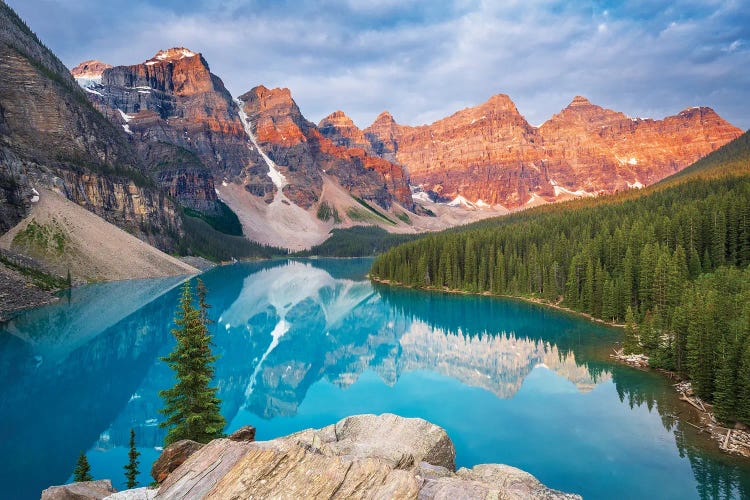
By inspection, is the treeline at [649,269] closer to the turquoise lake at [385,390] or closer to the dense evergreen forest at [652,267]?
the dense evergreen forest at [652,267]

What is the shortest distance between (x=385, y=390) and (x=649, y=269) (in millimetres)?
37946

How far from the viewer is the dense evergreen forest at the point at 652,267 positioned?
27.7 m

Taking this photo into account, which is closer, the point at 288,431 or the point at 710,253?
the point at 288,431

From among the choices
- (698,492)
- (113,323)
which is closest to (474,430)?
(698,492)

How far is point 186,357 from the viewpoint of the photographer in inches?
714

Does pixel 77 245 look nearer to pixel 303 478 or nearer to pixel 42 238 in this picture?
pixel 42 238

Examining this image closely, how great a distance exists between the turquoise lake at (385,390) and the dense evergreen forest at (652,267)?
3556 millimetres

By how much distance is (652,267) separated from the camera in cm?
5334

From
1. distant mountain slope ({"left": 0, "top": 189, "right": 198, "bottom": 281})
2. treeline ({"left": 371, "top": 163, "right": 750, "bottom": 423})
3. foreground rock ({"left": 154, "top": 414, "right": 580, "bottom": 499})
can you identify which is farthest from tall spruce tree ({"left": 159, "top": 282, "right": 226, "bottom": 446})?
distant mountain slope ({"left": 0, "top": 189, "right": 198, "bottom": 281})

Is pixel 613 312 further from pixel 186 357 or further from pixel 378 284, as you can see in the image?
pixel 378 284

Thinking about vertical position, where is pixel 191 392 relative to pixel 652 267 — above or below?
below

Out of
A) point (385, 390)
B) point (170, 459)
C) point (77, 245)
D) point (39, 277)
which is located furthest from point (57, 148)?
point (170, 459)

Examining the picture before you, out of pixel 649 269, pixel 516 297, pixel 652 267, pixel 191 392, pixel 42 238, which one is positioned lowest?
pixel 516 297

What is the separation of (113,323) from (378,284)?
60029 mm
